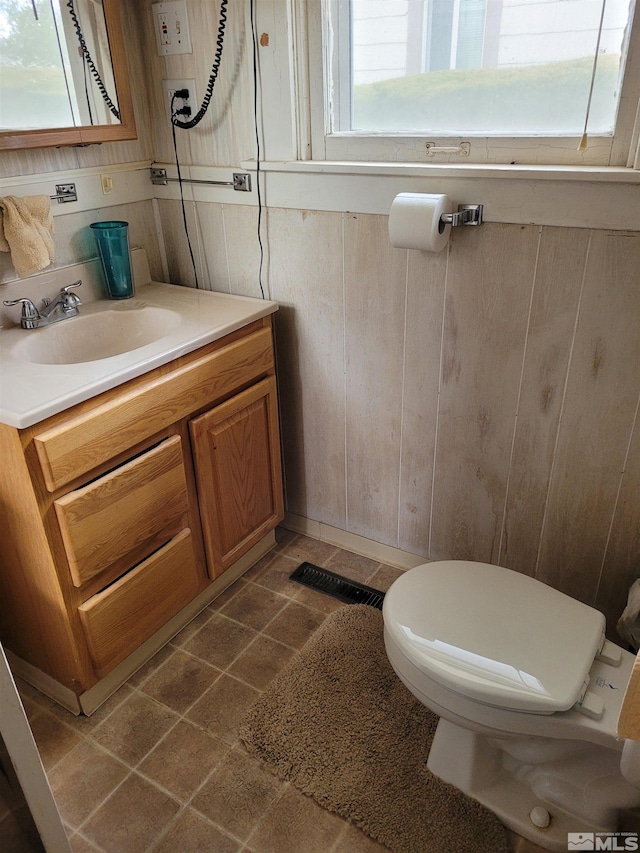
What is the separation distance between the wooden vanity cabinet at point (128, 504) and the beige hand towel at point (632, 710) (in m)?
1.07

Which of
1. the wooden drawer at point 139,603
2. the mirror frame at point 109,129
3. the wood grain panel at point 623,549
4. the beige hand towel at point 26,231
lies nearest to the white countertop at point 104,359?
the beige hand towel at point 26,231

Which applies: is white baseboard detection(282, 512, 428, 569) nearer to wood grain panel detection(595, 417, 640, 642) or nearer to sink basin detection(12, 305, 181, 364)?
wood grain panel detection(595, 417, 640, 642)

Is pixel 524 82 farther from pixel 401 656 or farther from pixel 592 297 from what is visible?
pixel 401 656

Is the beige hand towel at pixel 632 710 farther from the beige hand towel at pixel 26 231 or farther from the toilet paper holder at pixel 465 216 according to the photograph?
the beige hand towel at pixel 26 231

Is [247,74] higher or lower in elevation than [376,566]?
higher

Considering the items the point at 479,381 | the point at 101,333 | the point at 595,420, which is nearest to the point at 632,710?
the point at 595,420

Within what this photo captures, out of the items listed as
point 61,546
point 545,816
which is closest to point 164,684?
point 61,546

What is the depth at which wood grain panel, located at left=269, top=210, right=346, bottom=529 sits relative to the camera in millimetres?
1783

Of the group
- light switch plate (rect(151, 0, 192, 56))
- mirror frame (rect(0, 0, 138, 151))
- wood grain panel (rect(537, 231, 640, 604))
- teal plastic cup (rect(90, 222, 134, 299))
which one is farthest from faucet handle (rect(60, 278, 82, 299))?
wood grain panel (rect(537, 231, 640, 604))

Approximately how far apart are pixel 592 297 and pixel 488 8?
0.68 metres

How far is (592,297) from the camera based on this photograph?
4.70 ft

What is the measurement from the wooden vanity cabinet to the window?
25.1 inches

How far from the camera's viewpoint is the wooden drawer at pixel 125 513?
4.47ft

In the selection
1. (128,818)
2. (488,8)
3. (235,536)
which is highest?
(488,8)
